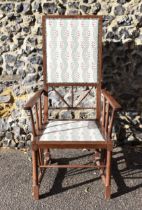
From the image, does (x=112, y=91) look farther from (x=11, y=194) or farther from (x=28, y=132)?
(x=11, y=194)

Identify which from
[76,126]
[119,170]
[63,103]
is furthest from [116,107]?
[63,103]

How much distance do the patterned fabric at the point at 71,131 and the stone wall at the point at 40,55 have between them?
62 centimetres

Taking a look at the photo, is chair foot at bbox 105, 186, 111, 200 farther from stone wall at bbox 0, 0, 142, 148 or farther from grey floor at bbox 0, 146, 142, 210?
stone wall at bbox 0, 0, 142, 148

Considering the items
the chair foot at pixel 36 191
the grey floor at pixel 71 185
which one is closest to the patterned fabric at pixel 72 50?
the grey floor at pixel 71 185

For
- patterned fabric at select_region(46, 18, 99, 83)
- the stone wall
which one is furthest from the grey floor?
patterned fabric at select_region(46, 18, 99, 83)

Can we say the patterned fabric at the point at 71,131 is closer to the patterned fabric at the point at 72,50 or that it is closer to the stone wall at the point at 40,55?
the patterned fabric at the point at 72,50

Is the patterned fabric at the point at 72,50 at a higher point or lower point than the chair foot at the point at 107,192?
higher

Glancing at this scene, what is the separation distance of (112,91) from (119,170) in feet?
2.74

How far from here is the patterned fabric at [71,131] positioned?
2914mm

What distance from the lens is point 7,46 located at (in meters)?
3.77

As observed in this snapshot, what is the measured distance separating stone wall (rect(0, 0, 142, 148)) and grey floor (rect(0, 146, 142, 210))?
0.38 meters

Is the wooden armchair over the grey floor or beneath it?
over

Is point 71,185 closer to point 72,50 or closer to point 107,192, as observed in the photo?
point 107,192

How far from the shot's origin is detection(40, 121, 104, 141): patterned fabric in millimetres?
2914
